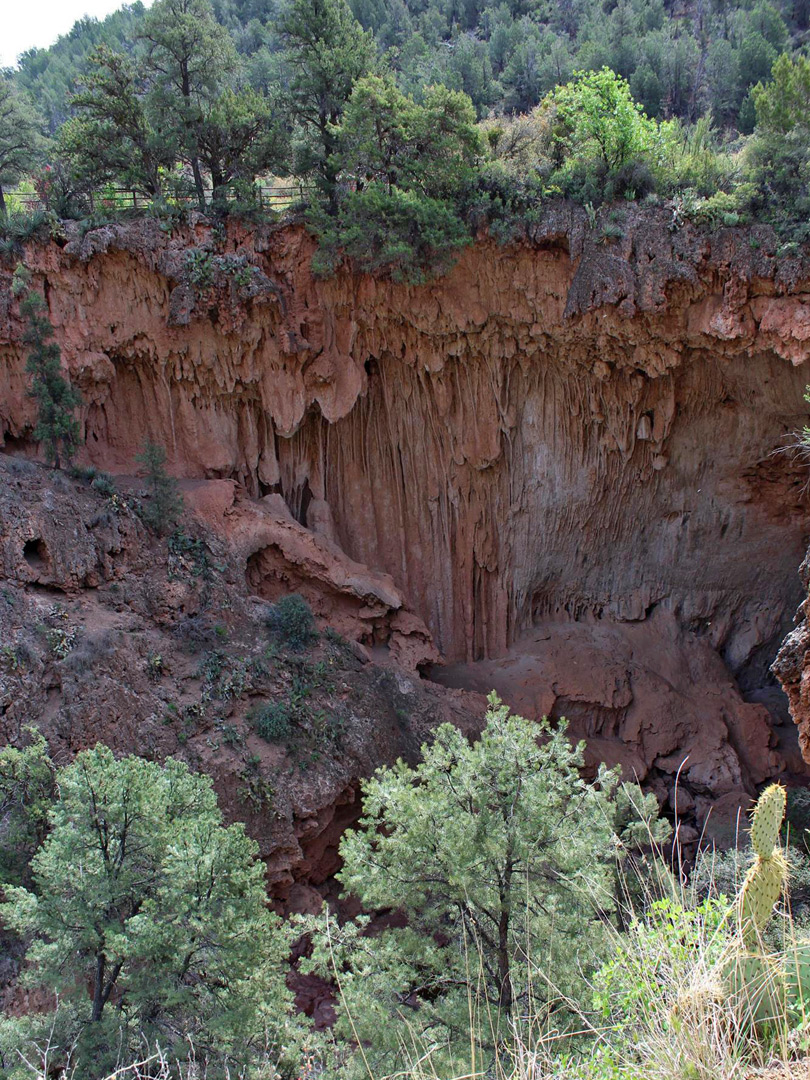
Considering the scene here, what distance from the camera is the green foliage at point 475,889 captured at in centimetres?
866

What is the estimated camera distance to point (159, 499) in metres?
16.2

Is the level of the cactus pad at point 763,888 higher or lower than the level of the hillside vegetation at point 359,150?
lower

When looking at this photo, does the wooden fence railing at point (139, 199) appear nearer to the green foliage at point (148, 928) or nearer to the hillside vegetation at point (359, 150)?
the hillside vegetation at point (359, 150)

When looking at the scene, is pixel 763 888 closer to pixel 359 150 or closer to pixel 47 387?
pixel 47 387

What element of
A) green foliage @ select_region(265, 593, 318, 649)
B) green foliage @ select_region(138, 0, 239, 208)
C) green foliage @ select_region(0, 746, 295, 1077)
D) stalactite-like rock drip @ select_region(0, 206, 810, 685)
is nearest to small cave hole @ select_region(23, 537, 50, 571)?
stalactite-like rock drip @ select_region(0, 206, 810, 685)

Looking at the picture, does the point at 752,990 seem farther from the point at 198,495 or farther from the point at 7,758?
the point at 198,495

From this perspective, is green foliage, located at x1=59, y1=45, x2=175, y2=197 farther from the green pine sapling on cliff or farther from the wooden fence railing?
the green pine sapling on cliff

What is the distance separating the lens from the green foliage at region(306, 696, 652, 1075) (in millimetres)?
8656

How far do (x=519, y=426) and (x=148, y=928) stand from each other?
43.8ft

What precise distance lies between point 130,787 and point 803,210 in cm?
1514

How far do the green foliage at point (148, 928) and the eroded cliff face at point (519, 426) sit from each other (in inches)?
320

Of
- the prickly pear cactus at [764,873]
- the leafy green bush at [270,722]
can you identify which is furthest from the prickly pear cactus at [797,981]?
the leafy green bush at [270,722]

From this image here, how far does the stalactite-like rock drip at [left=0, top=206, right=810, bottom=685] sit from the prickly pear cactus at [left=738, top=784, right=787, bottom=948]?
12.6 metres

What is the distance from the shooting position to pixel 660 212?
16031 mm
